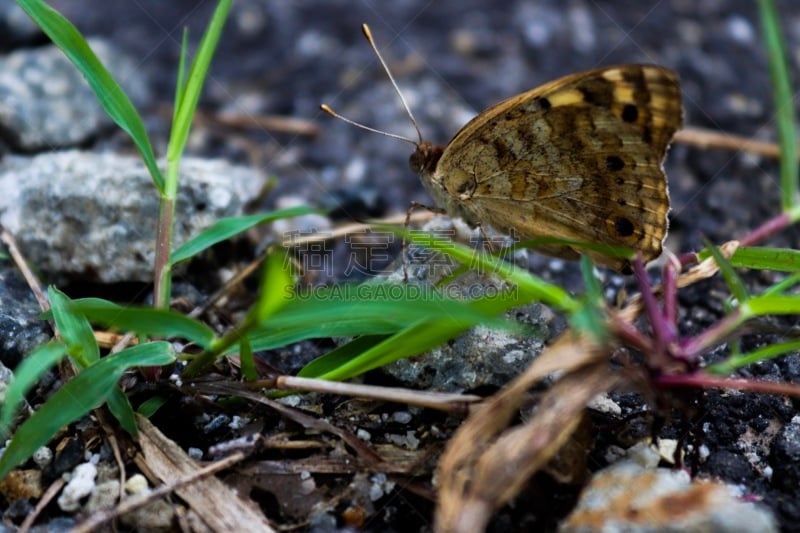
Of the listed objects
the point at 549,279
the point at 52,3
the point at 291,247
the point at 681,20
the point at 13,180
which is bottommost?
the point at 549,279

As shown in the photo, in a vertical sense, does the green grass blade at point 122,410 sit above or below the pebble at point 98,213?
below

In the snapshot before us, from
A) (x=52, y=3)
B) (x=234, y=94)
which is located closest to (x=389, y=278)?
(x=234, y=94)

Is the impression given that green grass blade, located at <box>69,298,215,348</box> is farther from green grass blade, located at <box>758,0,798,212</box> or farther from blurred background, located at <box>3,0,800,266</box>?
blurred background, located at <box>3,0,800,266</box>

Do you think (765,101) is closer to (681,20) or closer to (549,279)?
(681,20)

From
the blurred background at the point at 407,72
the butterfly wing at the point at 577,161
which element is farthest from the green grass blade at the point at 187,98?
the blurred background at the point at 407,72

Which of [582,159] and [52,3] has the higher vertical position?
[52,3]

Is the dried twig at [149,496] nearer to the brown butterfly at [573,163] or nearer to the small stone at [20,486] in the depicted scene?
the small stone at [20,486]
